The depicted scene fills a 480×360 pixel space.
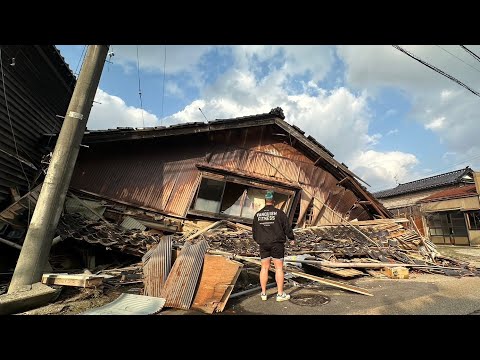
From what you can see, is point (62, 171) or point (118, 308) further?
point (62, 171)

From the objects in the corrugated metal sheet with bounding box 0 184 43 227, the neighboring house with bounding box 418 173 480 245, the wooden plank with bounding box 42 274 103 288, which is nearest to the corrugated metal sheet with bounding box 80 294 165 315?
the wooden plank with bounding box 42 274 103 288

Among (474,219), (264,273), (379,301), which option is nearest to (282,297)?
(264,273)

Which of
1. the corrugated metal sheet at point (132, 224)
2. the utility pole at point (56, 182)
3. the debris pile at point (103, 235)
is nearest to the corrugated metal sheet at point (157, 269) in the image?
the debris pile at point (103, 235)

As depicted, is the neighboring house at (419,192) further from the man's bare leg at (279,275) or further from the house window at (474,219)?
the man's bare leg at (279,275)

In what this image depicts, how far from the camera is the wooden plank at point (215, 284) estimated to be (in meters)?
4.23

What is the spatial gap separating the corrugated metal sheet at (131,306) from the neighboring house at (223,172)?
5.29 meters

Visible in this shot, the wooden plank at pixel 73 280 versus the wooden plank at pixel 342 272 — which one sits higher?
the wooden plank at pixel 342 272

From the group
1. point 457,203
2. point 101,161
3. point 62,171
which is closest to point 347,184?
point 101,161

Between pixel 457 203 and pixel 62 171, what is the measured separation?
27420mm

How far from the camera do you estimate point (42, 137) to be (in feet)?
29.1

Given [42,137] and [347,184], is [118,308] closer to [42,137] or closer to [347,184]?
[42,137]

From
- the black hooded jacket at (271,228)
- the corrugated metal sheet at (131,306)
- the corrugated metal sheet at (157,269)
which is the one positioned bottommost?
the corrugated metal sheet at (131,306)

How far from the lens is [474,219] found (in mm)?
20719
